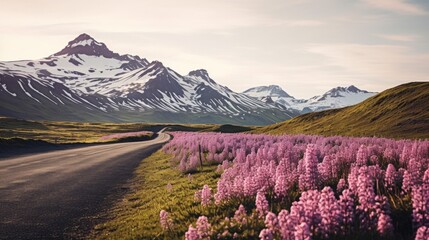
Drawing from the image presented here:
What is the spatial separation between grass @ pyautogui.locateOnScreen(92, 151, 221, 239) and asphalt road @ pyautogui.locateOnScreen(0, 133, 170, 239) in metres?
0.81

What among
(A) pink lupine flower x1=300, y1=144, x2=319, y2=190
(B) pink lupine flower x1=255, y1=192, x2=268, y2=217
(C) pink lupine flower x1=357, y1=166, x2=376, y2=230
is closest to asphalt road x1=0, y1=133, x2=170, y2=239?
(B) pink lupine flower x1=255, y1=192, x2=268, y2=217

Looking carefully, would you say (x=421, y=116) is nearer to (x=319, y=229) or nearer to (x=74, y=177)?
(x=74, y=177)

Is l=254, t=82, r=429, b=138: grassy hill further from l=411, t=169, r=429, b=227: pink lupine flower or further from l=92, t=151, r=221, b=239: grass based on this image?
l=411, t=169, r=429, b=227: pink lupine flower

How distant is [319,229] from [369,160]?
A: 38.6 feet

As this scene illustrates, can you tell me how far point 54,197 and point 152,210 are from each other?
6.27 meters

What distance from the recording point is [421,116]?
5819cm

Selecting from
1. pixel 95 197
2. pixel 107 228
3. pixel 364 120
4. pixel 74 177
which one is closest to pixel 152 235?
pixel 107 228

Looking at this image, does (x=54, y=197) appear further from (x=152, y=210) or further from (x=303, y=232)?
(x=303, y=232)

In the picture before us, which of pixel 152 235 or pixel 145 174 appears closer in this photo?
pixel 152 235

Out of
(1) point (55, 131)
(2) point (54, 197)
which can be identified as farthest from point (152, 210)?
(1) point (55, 131)

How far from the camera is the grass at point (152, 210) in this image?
11.1 metres

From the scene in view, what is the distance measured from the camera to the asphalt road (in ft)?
40.3

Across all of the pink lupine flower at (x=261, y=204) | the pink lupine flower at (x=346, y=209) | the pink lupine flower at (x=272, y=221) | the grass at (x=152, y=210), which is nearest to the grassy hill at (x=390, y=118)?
the grass at (x=152, y=210)

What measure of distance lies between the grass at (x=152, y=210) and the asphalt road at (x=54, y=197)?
807mm
